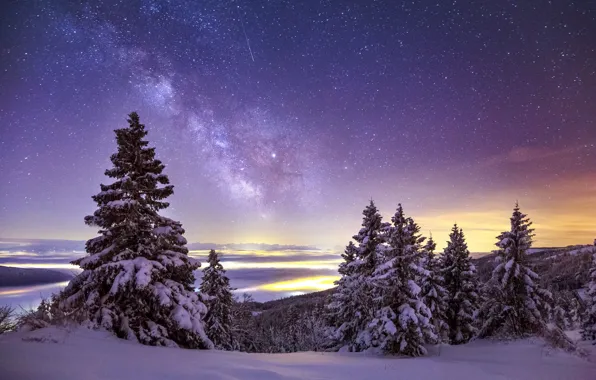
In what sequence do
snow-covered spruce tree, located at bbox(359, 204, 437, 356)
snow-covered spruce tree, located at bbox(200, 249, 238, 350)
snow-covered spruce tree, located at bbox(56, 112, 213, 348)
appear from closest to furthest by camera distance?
snow-covered spruce tree, located at bbox(56, 112, 213, 348) < snow-covered spruce tree, located at bbox(359, 204, 437, 356) < snow-covered spruce tree, located at bbox(200, 249, 238, 350)

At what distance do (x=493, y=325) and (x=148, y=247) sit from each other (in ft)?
88.5

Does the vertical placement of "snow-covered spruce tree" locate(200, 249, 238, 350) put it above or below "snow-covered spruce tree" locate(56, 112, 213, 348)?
below

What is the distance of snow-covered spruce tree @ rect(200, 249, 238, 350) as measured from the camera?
28703mm

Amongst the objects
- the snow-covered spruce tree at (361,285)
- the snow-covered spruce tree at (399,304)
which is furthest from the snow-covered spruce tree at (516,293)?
the snow-covered spruce tree at (361,285)

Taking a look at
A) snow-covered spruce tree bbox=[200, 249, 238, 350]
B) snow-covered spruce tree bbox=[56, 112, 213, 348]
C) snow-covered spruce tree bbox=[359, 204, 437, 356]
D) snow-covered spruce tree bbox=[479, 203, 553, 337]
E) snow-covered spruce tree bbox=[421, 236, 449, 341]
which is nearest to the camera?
snow-covered spruce tree bbox=[56, 112, 213, 348]

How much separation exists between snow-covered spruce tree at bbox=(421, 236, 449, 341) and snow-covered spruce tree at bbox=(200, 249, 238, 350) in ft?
57.8

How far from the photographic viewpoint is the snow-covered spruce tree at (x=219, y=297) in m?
28.7

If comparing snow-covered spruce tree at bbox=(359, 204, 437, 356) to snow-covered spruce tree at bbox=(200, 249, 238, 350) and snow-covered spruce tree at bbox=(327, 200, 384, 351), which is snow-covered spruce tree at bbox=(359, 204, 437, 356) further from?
snow-covered spruce tree at bbox=(200, 249, 238, 350)

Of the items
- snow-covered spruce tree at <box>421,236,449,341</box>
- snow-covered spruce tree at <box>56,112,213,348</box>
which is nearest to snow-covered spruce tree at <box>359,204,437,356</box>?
snow-covered spruce tree at <box>421,236,449,341</box>

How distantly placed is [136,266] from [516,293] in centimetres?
2819

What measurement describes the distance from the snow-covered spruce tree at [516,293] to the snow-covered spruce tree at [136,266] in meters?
24.4

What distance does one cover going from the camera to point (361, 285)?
22812 mm

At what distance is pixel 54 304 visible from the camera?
10.5 meters

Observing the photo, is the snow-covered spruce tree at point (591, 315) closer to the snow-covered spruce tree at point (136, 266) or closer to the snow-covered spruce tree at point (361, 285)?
the snow-covered spruce tree at point (361, 285)
